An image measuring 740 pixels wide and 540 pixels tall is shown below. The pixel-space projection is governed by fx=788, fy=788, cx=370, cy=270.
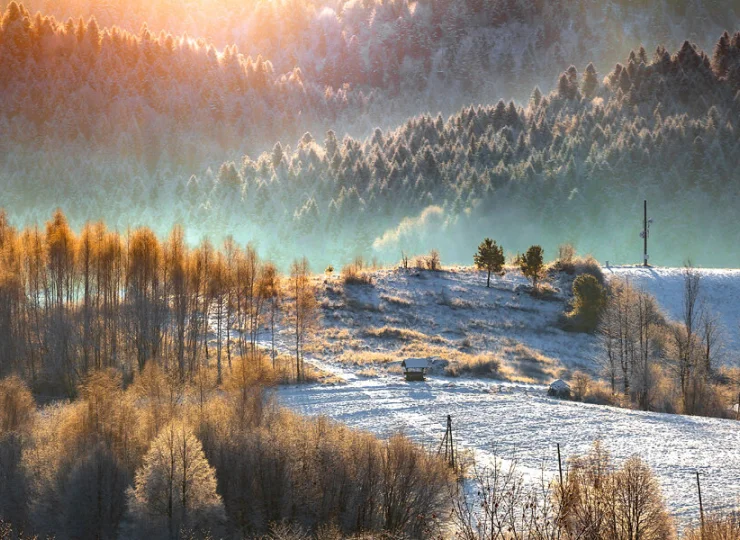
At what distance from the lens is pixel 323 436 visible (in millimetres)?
33031

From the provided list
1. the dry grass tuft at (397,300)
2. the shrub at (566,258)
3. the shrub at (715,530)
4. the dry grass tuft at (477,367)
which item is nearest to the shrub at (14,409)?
the shrub at (715,530)

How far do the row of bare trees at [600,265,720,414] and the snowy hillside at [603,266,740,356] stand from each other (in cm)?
803

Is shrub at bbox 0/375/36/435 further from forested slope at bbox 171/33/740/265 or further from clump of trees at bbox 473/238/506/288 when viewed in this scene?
forested slope at bbox 171/33/740/265

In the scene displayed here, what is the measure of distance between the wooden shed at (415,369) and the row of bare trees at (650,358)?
13.1 m

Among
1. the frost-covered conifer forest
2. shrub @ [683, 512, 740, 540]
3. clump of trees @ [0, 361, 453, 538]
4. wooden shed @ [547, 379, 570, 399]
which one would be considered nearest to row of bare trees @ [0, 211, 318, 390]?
the frost-covered conifer forest

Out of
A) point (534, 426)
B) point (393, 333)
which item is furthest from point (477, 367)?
point (534, 426)

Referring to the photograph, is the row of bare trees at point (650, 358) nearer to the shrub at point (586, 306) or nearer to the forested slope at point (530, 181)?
the shrub at point (586, 306)

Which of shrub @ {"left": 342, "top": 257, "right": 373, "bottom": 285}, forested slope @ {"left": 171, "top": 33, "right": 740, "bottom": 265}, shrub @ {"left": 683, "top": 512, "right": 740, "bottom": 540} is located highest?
forested slope @ {"left": 171, "top": 33, "right": 740, "bottom": 265}

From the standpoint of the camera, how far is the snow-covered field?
3556 cm

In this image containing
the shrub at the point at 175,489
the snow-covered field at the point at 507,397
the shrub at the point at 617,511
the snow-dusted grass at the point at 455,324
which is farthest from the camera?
the snow-dusted grass at the point at 455,324

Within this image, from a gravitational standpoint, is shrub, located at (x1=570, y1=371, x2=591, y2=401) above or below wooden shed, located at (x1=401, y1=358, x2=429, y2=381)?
below

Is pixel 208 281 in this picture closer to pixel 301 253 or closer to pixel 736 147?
pixel 301 253

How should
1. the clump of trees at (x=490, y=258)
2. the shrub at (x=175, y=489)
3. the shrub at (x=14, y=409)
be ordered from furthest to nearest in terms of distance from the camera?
the clump of trees at (x=490, y=258), the shrub at (x=14, y=409), the shrub at (x=175, y=489)

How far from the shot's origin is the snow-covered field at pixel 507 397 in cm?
3556
